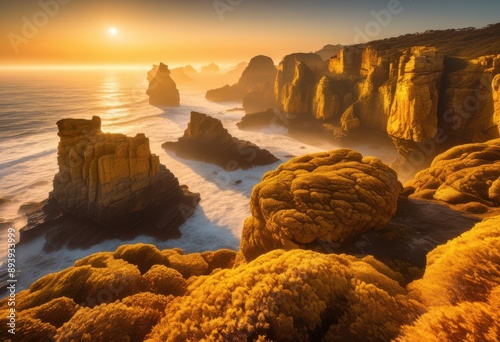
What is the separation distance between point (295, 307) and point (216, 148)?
33.9m

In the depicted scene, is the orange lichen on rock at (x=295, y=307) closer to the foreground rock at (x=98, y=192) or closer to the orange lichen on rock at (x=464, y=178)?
the orange lichen on rock at (x=464, y=178)

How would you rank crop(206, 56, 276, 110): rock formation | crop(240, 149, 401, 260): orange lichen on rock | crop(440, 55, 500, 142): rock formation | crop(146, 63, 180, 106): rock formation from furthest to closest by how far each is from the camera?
crop(206, 56, 276, 110): rock formation < crop(146, 63, 180, 106): rock formation < crop(440, 55, 500, 142): rock formation < crop(240, 149, 401, 260): orange lichen on rock

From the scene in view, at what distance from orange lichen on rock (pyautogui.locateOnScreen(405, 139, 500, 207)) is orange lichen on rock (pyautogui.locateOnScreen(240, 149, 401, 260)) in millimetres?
3294

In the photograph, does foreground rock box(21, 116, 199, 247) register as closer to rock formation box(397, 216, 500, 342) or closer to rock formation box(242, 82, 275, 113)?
rock formation box(397, 216, 500, 342)

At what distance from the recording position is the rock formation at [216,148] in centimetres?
3488

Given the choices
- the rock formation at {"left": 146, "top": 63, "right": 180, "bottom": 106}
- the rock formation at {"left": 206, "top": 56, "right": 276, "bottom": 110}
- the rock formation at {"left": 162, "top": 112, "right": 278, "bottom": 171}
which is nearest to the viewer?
the rock formation at {"left": 162, "top": 112, "right": 278, "bottom": 171}

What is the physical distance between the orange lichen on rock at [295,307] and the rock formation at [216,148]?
95.8ft

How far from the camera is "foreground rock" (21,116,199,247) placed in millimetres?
19281

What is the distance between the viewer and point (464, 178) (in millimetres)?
10156

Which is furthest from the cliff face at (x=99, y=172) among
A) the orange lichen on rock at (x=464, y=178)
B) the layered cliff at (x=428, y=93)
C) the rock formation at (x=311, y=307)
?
the layered cliff at (x=428, y=93)

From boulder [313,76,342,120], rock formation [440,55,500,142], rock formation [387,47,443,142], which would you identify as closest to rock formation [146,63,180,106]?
boulder [313,76,342,120]

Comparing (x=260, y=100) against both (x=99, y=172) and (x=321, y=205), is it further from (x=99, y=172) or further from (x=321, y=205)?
(x=321, y=205)

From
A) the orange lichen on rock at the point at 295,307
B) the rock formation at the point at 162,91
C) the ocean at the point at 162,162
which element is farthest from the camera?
the rock formation at the point at 162,91

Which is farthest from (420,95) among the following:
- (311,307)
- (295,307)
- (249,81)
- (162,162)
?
(249,81)
